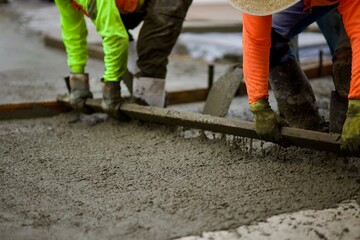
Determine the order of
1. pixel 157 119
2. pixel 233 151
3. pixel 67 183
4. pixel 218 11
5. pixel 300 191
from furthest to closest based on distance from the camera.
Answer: pixel 218 11 < pixel 157 119 < pixel 233 151 < pixel 67 183 < pixel 300 191

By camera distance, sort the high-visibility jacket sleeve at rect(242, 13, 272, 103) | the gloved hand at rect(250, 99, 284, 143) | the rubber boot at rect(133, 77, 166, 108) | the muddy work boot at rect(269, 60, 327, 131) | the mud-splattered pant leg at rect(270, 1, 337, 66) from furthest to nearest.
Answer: the rubber boot at rect(133, 77, 166, 108)
the muddy work boot at rect(269, 60, 327, 131)
the mud-splattered pant leg at rect(270, 1, 337, 66)
the gloved hand at rect(250, 99, 284, 143)
the high-visibility jacket sleeve at rect(242, 13, 272, 103)

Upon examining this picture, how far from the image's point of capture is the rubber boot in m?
3.84

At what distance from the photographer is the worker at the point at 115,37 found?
3361 millimetres

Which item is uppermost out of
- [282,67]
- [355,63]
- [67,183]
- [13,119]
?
[355,63]

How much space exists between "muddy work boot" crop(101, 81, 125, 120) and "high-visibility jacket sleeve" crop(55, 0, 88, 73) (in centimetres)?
40

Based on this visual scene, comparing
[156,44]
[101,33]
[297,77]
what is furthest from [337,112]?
[101,33]

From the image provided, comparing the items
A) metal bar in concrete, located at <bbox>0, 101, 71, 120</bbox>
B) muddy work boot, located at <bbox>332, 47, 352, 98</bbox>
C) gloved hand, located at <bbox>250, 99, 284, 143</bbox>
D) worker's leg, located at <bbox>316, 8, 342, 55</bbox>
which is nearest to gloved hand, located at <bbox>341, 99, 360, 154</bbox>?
gloved hand, located at <bbox>250, 99, 284, 143</bbox>

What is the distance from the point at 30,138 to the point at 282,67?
161 centimetres

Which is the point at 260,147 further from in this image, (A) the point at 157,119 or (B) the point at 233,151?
(A) the point at 157,119

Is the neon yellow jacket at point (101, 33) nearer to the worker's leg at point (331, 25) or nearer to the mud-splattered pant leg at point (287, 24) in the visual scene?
the mud-splattered pant leg at point (287, 24)

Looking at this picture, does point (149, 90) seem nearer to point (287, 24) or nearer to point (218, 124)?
point (218, 124)

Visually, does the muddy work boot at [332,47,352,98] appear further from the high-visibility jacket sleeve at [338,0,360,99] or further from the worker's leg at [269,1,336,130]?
the high-visibility jacket sleeve at [338,0,360,99]

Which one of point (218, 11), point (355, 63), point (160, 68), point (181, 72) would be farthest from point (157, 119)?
point (218, 11)

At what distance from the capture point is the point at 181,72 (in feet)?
18.3
